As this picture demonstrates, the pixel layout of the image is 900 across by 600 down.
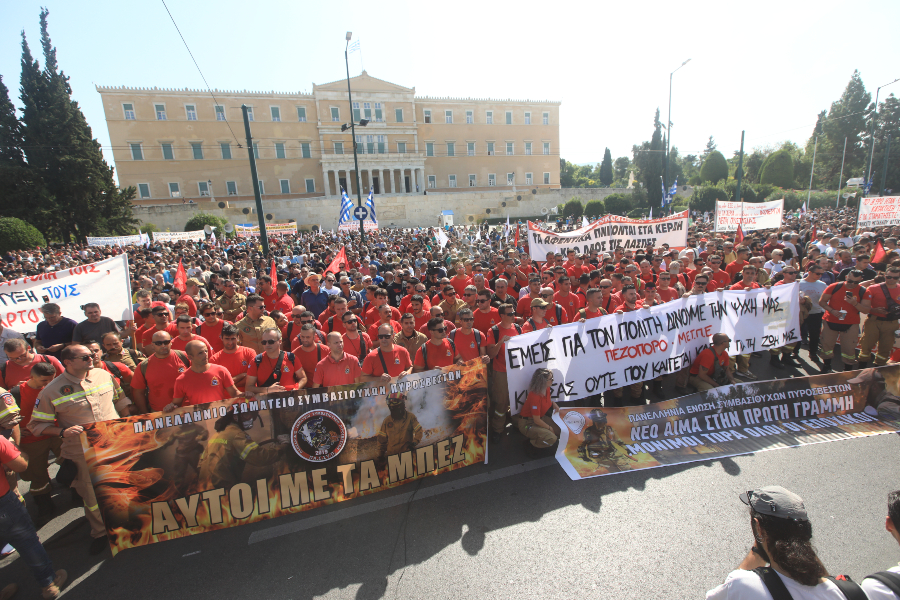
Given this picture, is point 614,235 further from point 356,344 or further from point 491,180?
point 491,180

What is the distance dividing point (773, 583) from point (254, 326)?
19.3 feet

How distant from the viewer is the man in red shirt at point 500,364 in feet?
16.7

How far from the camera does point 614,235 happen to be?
1009cm

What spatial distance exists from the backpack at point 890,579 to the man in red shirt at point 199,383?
15.4 ft

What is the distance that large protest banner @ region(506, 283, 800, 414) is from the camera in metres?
5.08

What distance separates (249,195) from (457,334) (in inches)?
2271

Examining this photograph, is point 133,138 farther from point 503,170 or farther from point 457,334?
point 457,334

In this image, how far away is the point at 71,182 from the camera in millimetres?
30953

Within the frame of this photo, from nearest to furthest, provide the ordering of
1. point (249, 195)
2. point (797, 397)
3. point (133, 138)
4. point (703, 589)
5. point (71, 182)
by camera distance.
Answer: point (703, 589)
point (797, 397)
point (71, 182)
point (133, 138)
point (249, 195)

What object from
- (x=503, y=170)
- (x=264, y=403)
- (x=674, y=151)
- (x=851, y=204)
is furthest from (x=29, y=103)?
(x=674, y=151)

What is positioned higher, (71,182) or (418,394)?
(71,182)

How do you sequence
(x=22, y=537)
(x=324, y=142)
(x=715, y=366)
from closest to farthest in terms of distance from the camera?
(x=22, y=537)
(x=715, y=366)
(x=324, y=142)

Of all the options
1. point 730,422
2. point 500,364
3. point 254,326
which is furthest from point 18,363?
point 730,422

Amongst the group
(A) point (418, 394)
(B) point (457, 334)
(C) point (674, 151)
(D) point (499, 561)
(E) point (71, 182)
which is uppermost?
(C) point (674, 151)
